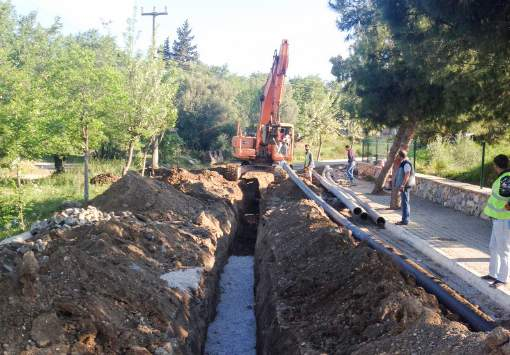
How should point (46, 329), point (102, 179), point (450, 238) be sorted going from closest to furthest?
point (46, 329)
point (450, 238)
point (102, 179)

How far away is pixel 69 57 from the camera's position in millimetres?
14445

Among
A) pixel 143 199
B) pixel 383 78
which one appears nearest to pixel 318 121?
pixel 383 78

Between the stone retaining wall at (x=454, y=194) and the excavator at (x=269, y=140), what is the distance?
6.15 metres

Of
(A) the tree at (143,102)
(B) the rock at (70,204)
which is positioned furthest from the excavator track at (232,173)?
(B) the rock at (70,204)

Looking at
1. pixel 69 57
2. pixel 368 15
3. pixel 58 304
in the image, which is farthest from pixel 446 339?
pixel 69 57

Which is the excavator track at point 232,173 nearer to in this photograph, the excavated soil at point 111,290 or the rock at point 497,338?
the excavated soil at point 111,290

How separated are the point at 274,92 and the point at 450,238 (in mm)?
12135

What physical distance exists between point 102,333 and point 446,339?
10.7 ft

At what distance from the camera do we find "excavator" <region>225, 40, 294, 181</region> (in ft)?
68.6

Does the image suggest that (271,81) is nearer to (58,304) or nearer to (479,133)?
(479,133)

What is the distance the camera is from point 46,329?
466 cm

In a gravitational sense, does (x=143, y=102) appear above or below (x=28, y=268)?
above

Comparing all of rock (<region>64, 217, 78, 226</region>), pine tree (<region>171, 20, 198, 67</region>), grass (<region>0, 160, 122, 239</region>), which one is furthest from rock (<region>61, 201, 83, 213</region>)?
pine tree (<region>171, 20, 198, 67</region>)

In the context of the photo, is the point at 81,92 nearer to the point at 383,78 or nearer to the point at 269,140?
the point at 383,78
